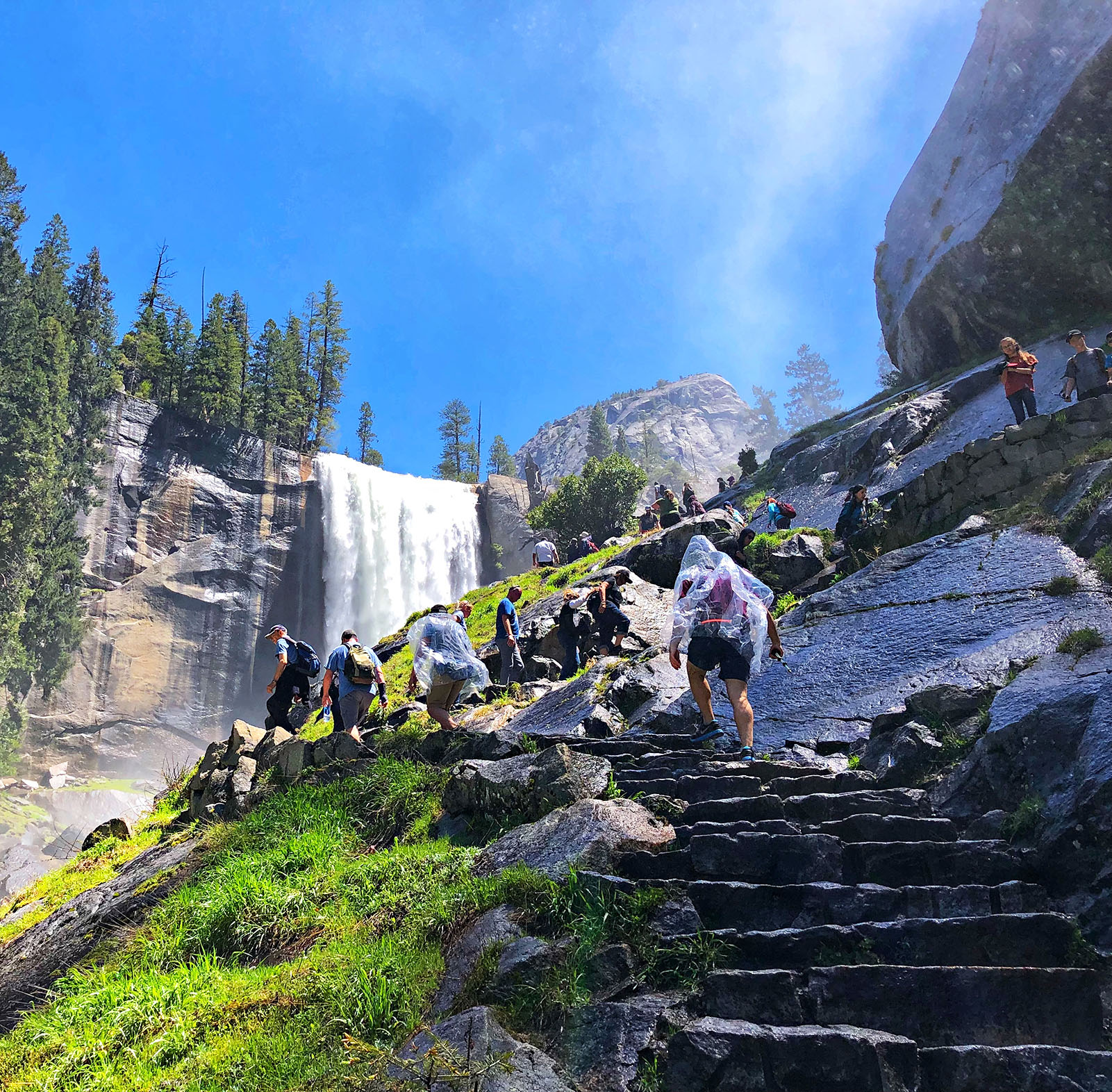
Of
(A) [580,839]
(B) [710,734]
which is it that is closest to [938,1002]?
(A) [580,839]

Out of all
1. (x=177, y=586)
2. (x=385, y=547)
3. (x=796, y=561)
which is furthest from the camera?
(x=385, y=547)

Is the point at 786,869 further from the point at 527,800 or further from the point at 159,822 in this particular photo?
the point at 159,822

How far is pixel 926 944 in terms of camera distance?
3527mm

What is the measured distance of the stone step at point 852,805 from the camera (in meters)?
4.97

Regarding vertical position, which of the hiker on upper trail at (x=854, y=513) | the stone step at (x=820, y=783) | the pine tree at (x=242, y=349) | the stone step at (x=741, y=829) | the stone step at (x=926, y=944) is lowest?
the stone step at (x=926, y=944)

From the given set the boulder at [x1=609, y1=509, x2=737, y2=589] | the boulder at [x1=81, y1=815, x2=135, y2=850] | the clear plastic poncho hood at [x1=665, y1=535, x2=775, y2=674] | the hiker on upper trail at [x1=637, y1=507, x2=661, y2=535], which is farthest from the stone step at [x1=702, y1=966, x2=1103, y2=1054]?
the hiker on upper trail at [x1=637, y1=507, x2=661, y2=535]

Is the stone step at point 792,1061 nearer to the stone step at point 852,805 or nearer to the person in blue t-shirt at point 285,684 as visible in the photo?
the stone step at point 852,805

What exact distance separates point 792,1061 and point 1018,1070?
30.8 inches

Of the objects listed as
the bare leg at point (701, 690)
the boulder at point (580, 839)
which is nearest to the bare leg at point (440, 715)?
the bare leg at point (701, 690)

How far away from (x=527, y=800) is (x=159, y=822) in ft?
27.4

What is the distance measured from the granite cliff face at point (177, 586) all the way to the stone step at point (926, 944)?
132 feet

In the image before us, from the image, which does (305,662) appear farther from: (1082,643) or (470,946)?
(1082,643)

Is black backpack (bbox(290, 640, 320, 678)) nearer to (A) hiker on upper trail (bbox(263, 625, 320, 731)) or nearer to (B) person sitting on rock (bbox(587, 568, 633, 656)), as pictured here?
(A) hiker on upper trail (bbox(263, 625, 320, 731))

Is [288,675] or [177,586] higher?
[177,586]
